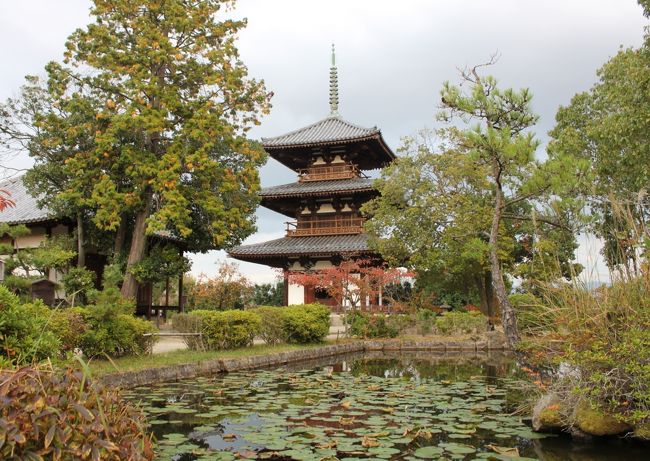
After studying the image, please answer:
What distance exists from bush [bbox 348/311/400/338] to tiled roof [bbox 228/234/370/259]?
4.37 m

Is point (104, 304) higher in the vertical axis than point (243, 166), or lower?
lower

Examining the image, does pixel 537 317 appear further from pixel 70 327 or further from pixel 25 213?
pixel 25 213

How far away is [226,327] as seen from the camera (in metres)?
12.6

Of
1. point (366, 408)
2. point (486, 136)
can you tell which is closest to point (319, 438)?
point (366, 408)

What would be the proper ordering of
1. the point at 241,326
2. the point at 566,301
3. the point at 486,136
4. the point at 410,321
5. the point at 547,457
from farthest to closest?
1. the point at 410,321
2. the point at 241,326
3. the point at 486,136
4. the point at 566,301
5. the point at 547,457

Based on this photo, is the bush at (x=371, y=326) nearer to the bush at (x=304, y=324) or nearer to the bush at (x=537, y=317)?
the bush at (x=304, y=324)

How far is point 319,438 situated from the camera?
17.2 ft

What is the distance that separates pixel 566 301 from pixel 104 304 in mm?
7252

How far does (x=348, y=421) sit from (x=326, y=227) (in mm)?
19214

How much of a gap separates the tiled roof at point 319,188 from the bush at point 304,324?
860 centimetres

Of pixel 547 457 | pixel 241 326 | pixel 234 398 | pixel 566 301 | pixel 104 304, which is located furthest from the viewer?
pixel 241 326

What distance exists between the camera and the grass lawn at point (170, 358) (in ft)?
29.2

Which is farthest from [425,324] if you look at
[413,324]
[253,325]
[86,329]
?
[86,329]

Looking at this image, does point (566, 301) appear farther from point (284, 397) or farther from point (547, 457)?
point (284, 397)
